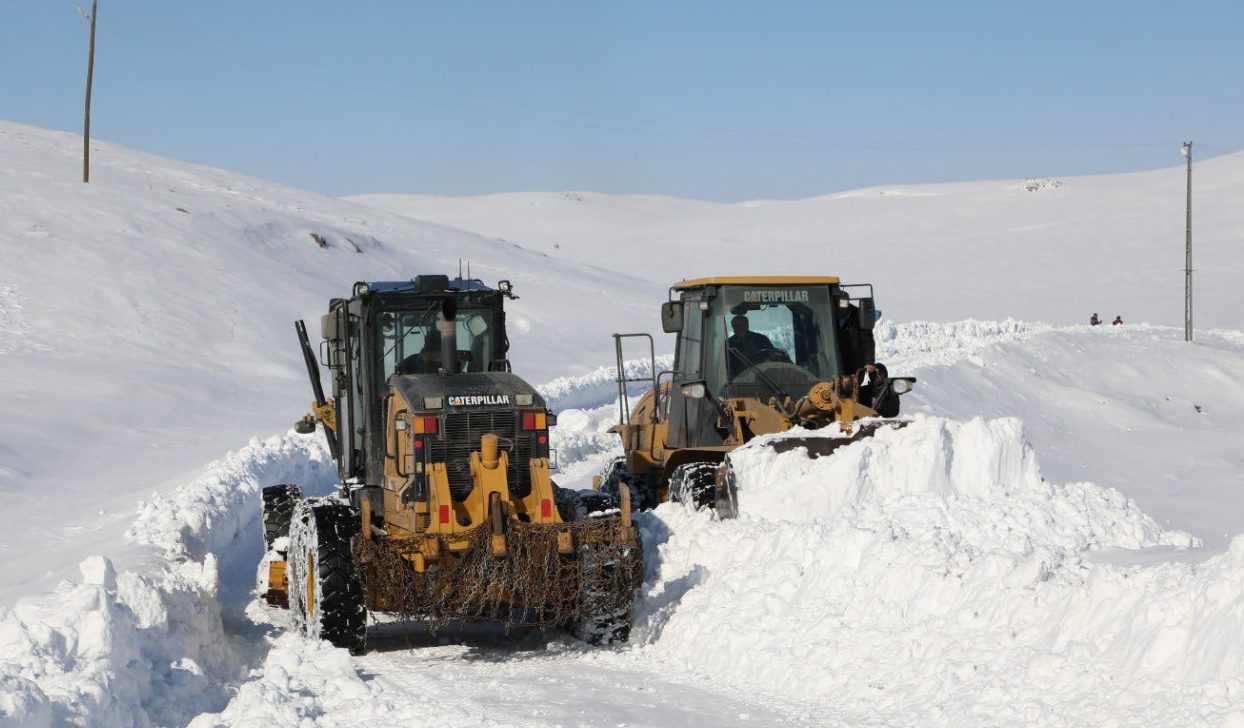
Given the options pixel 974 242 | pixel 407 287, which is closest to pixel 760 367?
pixel 407 287

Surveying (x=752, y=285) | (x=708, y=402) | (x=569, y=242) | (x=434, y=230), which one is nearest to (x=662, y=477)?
(x=708, y=402)

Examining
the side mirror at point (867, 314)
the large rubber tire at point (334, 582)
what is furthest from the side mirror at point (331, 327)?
the side mirror at point (867, 314)

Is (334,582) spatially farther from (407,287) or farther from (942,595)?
(942,595)

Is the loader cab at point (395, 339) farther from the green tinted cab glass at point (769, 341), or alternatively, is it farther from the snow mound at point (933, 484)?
the green tinted cab glass at point (769, 341)

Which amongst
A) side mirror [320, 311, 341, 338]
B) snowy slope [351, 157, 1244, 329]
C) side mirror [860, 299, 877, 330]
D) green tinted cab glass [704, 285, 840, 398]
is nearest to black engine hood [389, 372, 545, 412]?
side mirror [320, 311, 341, 338]

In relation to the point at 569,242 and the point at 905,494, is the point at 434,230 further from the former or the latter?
the point at 905,494

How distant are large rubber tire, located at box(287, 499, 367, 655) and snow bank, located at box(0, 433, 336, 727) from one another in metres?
0.53

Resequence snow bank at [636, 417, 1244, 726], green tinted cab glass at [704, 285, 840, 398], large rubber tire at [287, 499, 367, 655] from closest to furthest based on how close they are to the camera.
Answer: snow bank at [636, 417, 1244, 726], large rubber tire at [287, 499, 367, 655], green tinted cab glass at [704, 285, 840, 398]

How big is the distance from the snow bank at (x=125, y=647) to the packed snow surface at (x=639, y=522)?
0.08 ft

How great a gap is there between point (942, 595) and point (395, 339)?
428 centimetres

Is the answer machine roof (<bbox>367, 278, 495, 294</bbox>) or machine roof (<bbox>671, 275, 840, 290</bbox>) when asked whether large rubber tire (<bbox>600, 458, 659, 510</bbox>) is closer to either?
machine roof (<bbox>671, 275, 840, 290</bbox>)

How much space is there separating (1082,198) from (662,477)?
2836 inches

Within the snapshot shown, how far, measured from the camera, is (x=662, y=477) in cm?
1283

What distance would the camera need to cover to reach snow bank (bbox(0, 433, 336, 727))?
248 inches
